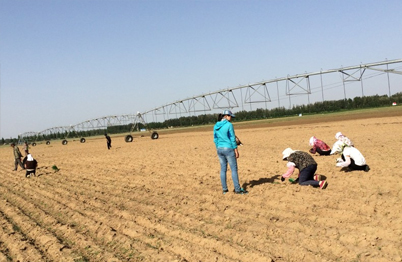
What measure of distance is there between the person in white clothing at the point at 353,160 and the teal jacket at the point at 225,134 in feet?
9.68

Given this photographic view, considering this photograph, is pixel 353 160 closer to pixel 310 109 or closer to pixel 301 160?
pixel 301 160

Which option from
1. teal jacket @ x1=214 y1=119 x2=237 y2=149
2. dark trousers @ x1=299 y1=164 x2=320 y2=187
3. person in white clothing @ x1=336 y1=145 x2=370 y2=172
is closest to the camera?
teal jacket @ x1=214 y1=119 x2=237 y2=149

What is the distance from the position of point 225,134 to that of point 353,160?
10.9 feet

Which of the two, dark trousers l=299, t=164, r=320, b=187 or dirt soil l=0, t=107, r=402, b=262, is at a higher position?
dark trousers l=299, t=164, r=320, b=187

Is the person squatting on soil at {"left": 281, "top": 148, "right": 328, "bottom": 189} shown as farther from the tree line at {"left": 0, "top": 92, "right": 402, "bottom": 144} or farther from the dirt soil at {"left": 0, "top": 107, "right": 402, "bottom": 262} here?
the tree line at {"left": 0, "top": 92, "right": 402, "bottom": 144}

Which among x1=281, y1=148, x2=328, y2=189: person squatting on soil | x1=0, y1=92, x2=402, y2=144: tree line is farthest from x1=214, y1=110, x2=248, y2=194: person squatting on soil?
x1=0, y1=92, x2=402, y2=144: tree line

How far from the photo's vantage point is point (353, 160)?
873 cm

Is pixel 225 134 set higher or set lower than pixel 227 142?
higher

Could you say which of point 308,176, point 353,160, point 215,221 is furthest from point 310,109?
point 215,221

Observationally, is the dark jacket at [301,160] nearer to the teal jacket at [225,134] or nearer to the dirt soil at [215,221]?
the dirt soil at [215,221]

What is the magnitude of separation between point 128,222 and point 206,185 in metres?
3.16

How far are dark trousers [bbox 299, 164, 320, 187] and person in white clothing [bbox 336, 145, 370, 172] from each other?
1349 mm

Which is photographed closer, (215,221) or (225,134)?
(215,221)

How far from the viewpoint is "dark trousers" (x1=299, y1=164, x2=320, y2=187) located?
7644 mm
